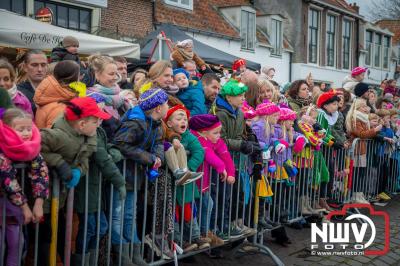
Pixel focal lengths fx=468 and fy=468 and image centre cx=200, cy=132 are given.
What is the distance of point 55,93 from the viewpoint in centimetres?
409

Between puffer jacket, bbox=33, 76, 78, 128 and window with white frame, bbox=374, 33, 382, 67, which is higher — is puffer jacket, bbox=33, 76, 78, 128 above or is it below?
below

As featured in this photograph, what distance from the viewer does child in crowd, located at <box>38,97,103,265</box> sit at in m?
3.42

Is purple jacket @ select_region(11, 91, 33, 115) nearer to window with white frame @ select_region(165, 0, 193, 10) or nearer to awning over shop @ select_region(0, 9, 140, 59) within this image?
awning over shop @ select_region(0, 9, 140, 59)

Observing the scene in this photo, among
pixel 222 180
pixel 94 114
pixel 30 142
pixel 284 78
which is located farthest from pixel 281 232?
pixel 284 78

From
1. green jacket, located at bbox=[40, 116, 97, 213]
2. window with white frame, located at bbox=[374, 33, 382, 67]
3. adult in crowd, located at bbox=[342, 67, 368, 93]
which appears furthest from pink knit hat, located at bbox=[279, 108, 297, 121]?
window with white frame, located at bbox=[374, 33, 382, 67]

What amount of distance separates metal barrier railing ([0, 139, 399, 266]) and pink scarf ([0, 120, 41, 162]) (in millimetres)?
153

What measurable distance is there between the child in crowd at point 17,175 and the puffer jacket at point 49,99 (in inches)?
29.2

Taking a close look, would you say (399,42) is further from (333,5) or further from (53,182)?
(53,182)

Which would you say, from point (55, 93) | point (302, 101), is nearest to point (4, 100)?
point (55, 93)

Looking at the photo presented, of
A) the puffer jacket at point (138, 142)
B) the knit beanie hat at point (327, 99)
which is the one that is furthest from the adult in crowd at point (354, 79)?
the puffer jacket at point (138, 142)

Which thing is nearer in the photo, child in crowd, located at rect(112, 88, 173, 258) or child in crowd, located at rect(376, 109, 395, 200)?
child in crowd, located at rect(112, 88, 173, 258)

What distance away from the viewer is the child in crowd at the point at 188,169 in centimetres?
458
